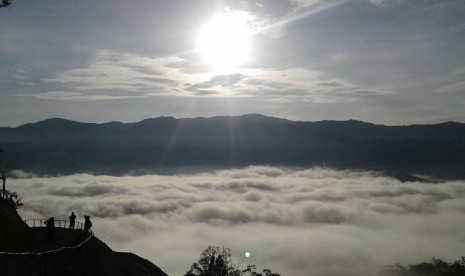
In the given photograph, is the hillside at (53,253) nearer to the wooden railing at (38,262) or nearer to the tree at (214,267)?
the wooden railing at (38,262)

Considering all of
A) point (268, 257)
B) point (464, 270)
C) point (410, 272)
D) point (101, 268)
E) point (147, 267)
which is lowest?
point (268, 257)

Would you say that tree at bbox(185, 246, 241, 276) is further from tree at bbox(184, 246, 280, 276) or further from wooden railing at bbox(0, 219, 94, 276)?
wooden railing at bbox(0, 219, 94, 276)

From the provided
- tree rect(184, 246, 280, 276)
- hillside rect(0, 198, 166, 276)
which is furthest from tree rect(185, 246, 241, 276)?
hillside rect(0, 198, 166, 276)

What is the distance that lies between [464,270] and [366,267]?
67555 mm

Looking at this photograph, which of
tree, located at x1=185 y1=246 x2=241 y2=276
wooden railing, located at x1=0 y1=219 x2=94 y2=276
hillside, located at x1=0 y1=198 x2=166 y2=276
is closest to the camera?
wooden railing, located at x1=0 y1=219 x2=94 y2=276

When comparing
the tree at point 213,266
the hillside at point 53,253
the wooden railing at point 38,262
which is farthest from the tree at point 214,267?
the wooden railing at point 38,262

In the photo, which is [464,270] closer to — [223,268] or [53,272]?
[223,268]

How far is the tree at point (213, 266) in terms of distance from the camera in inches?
2557

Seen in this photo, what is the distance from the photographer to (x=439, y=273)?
4587 inches

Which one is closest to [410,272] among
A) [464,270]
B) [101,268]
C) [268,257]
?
[464,270]

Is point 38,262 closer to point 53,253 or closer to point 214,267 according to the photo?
point 53,253

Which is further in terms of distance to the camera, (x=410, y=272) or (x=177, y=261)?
(x=177, y=261)

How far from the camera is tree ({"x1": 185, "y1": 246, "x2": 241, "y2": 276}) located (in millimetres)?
64938

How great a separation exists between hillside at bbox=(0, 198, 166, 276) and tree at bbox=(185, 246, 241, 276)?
2419 cm
